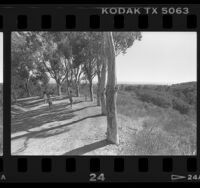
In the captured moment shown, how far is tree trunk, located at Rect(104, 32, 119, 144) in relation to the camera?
39.5ft

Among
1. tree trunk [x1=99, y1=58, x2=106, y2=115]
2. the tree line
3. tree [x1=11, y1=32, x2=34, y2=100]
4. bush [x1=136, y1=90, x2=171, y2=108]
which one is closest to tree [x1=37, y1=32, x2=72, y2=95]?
the tree line

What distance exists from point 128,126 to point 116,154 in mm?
Answer: 1541

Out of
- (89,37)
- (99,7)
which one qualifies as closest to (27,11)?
(99,7)

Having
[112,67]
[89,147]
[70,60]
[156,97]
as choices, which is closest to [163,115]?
[156,97]

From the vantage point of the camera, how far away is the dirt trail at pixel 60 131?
11406 millimetres

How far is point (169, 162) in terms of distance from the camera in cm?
1044

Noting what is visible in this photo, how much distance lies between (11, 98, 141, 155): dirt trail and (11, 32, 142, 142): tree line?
446 millimetres

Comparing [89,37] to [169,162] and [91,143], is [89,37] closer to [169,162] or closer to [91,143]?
[91,143]

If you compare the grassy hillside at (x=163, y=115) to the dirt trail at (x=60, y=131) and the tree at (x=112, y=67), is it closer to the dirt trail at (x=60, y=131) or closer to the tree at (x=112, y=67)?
the tree at (x=112, y=67)

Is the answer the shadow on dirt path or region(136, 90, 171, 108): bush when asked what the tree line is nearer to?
the shadow on dirt path

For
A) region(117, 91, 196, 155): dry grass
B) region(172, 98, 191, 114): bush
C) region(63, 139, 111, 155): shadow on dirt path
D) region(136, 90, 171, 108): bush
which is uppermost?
region(136, 90, 171, 108): bush

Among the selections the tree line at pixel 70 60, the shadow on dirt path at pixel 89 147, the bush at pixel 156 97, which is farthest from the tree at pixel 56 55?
the bush at pixel 156 97

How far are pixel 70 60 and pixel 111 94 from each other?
2.39 metres

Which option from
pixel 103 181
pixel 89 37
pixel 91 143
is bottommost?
pixel 103 181
